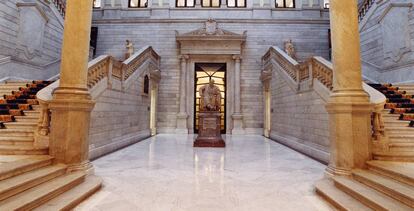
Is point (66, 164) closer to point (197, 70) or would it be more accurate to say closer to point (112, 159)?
point (112, 159)

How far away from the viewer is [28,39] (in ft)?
35.1

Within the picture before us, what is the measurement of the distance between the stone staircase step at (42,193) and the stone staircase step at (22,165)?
1.33ft

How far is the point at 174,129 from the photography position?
46.4 feet

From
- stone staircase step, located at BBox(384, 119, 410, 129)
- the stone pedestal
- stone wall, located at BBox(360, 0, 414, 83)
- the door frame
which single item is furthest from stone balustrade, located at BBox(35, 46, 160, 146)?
stone wall, located at BBox(360, 0, 414, 83)

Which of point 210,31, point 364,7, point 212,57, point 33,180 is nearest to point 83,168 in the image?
point 33,180

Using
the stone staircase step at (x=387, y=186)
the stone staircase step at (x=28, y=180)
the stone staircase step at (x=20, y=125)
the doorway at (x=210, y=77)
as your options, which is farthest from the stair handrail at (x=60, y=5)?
the stone staircase step at (x=387, y=186)

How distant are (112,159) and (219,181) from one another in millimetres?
3544

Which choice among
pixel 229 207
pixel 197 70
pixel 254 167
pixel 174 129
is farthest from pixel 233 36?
pixel 229 207

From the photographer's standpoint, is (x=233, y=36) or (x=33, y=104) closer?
(x=33, y=104)

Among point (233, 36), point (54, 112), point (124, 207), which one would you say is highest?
point (233, 36)

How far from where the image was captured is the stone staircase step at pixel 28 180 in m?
2.86

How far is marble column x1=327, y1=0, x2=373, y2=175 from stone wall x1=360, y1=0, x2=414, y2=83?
295 inches

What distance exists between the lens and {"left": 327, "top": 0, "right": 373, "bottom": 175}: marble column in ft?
13.9

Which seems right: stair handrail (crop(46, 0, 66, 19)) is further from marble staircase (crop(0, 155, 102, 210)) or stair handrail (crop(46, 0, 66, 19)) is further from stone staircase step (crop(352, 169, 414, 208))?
stone staircase step (crop(352, 169, 414, 208))
